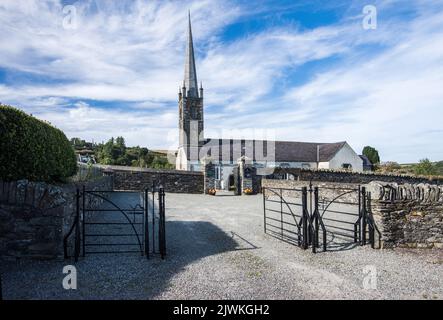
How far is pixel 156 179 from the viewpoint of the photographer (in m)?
21.4

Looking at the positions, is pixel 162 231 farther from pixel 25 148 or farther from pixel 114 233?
pixel 25 148

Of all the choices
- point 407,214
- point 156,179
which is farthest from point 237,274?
point 156,179

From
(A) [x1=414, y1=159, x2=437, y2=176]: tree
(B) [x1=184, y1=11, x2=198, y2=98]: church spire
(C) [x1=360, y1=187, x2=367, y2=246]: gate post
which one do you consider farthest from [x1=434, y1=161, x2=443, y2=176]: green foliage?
(B) [x1=184, y1=11, x2=198, y2=98]: church spire

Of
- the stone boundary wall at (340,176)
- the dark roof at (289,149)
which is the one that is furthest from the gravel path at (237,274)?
the dark roof at (289,149)

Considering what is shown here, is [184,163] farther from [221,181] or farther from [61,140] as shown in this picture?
[61,140]

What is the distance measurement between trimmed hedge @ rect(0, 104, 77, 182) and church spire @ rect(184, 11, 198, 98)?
3900cm

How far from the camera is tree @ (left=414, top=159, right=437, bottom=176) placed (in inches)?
1293

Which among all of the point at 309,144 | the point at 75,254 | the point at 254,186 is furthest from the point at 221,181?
the point at 75,254

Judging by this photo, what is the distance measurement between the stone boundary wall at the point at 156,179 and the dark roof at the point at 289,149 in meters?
13.3

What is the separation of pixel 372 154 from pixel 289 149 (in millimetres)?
18068

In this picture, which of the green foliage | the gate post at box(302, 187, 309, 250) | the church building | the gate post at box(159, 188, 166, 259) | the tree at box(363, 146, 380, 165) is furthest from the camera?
the tree at box(363, 146, 380, 165)

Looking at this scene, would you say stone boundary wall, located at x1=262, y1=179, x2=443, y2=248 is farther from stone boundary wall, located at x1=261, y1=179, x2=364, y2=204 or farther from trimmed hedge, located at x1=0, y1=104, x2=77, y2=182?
trimmed hedge, located at x1=0, y1=104, x2=77, y2=182

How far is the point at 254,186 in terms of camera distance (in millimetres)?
21344

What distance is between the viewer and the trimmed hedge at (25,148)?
18.7ft
